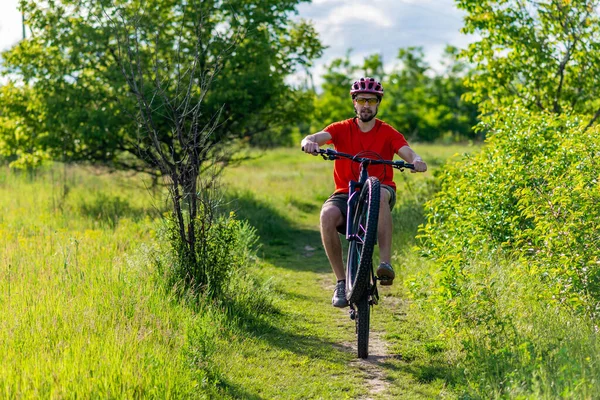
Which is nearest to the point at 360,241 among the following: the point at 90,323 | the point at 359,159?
the point at 359,159

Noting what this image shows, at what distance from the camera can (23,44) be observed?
44.9ft

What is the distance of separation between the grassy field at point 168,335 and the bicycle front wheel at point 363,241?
0.71 metres

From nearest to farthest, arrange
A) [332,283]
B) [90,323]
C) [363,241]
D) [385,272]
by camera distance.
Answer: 1. [90,323]
2. [385,272]
3. [363,241]
4. [332,283]

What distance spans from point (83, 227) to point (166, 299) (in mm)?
4574

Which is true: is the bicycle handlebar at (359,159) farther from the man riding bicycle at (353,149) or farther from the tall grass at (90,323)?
the tall grass at (90,323)

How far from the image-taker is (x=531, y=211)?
646 centimetres

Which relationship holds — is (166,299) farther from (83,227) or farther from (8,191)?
(8,191)

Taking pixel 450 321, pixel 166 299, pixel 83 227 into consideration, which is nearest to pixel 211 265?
pixel 166 299

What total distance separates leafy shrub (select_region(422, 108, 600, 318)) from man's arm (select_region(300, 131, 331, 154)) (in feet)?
5.06

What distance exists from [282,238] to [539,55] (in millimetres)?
5845

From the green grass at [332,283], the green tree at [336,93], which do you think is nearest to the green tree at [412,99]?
the green tree at [336,93]

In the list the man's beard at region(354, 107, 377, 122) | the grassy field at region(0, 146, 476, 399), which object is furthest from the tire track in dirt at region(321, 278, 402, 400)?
the man's beard at region(354, 107, 377, 122)

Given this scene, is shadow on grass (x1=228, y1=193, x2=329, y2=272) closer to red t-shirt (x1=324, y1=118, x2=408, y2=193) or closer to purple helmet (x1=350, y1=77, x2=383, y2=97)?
red t-shirt (x1=324, y1=118, x2=408, y2=193)

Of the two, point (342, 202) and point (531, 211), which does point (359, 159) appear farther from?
point (531, 211)
